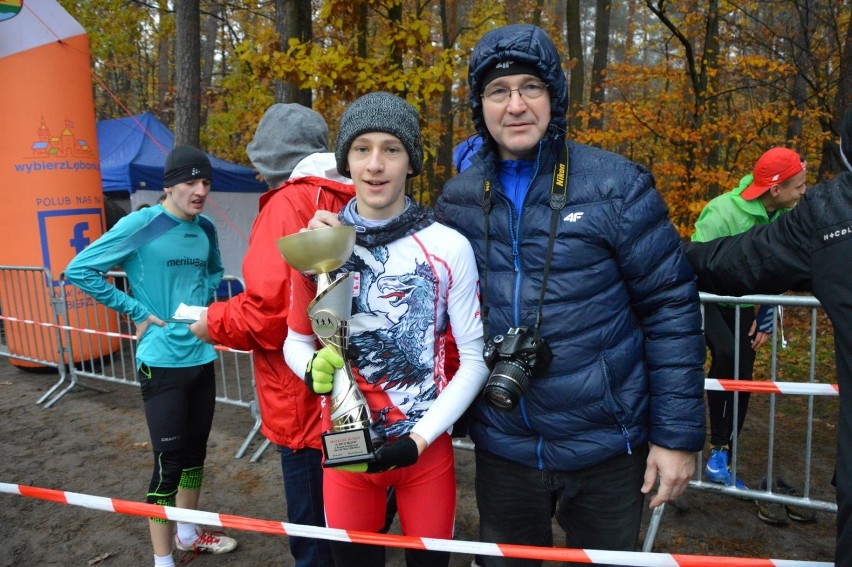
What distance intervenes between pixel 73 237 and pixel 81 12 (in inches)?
374

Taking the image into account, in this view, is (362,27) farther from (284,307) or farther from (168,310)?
(284,307)

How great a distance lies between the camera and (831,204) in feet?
4.88

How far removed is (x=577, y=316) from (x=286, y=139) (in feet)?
4.66

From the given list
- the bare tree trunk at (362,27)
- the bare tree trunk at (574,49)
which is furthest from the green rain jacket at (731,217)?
the bare tree trunk at (574,49)

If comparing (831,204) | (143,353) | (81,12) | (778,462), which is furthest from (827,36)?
(81,12)

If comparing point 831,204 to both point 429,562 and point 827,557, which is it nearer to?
point 429,562

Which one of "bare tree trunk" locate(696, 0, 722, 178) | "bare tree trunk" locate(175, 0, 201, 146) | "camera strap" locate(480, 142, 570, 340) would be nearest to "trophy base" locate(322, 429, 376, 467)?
"camera strap" locate(480, 142, 570, 340)

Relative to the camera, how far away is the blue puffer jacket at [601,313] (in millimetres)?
1737

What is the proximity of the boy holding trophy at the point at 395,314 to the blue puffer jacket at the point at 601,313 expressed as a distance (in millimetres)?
154

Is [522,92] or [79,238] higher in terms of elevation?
[522,92]

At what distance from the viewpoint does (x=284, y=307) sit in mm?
2154

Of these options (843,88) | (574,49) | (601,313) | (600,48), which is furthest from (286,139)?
(600,48)

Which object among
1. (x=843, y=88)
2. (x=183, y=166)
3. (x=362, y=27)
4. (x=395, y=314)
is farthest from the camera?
(x=843, y=88)

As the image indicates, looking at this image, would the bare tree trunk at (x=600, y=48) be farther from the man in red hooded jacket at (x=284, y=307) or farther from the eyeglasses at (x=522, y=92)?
the eyeglasses at (x=522, y=92)
